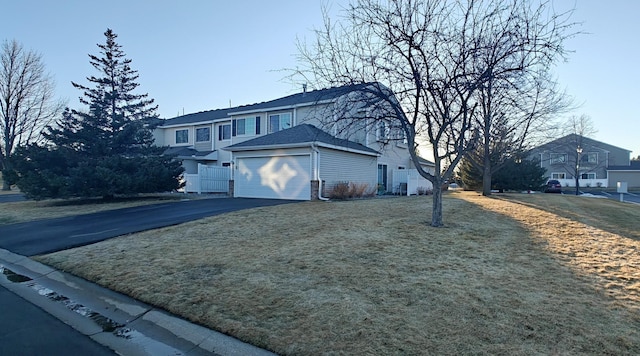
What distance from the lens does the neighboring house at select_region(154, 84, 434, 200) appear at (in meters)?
17.4

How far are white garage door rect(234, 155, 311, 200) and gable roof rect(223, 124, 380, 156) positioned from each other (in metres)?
0.70

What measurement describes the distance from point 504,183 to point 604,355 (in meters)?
27.7

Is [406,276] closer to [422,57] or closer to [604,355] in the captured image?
[604,355]

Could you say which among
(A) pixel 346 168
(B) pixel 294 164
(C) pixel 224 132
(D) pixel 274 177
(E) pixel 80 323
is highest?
(C) pixel 224 132

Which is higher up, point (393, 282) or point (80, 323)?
point (393, 282)

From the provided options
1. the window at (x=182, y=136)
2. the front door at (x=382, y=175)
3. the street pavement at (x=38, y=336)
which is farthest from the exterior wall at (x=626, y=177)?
the street pavement at (x=38, y=336)

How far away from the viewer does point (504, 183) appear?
28.0 m

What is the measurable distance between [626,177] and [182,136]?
205 feet

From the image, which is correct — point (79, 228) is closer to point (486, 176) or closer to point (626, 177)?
point (486, 176)

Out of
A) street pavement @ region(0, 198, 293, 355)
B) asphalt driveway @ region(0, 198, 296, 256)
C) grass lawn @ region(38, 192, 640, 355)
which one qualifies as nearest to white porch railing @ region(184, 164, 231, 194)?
asphalt driveway @ region(0, 198, 296, 256)

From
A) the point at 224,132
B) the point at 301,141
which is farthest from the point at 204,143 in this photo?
the point at 301,141

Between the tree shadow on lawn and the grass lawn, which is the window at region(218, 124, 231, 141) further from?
the tree shadow on lawn

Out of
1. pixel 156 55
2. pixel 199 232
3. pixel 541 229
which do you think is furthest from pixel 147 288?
pixel 156 55

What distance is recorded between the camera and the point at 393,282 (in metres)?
Answer: 5.25
